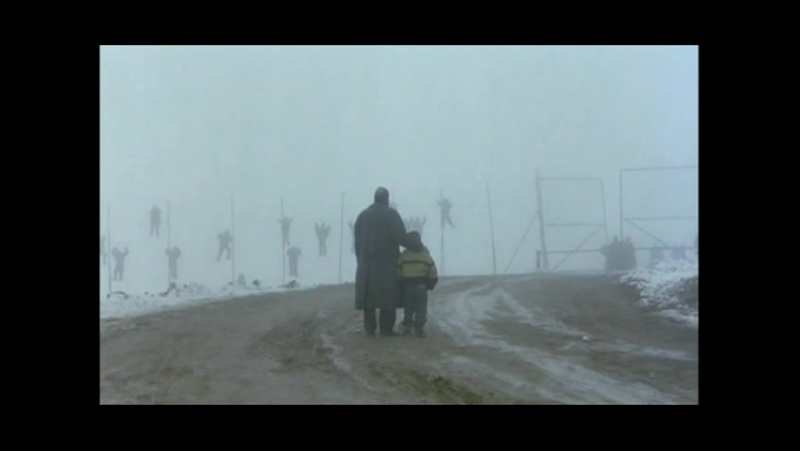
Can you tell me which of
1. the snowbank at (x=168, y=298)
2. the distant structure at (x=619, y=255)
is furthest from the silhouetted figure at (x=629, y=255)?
the snowbank at (x=168, y=298)

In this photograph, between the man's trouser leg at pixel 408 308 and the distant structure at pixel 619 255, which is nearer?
the man's trouser leg at pixel 408 308

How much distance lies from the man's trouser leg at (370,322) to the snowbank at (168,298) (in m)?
3.92

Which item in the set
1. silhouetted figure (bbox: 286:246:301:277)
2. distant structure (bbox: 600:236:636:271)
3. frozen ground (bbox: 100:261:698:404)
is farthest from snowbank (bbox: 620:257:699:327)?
silhouetted figure (bbox: 286:246:301:277)

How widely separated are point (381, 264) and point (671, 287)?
4620mm

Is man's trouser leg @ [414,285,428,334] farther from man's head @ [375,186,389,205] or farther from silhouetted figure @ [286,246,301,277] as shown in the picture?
silhouetted figure @ [286,246,301,277]

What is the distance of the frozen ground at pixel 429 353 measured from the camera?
7.77 meters

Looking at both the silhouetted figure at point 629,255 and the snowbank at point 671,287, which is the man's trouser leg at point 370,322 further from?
the silhouetted figure at point 629,255

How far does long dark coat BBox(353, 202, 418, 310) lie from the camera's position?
10539mm

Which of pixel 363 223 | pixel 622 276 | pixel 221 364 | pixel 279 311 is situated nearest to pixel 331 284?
pixel 279 311

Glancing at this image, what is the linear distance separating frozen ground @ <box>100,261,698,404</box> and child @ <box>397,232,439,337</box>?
1.08 ft

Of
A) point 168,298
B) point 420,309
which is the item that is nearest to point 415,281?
point 420,309

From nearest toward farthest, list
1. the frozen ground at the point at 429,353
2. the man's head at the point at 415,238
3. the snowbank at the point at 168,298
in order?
the frozen ground at the point at 429,353
the man's head at the point at 415,238
the snowbank at the point at 168,298

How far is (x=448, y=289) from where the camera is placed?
16.2 m
